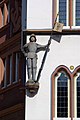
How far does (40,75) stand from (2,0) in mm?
6175

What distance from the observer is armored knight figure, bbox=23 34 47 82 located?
28109 mm

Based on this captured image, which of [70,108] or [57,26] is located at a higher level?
[57,26]

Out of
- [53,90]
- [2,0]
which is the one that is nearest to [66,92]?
[53,90]

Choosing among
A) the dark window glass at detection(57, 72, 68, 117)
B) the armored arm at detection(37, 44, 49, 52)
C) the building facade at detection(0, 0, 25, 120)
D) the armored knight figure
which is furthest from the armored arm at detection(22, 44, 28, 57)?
the dark window glass at detection(57, 72, 68, 117)

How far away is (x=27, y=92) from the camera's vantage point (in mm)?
28141

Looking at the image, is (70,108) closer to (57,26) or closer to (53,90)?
(53,90)

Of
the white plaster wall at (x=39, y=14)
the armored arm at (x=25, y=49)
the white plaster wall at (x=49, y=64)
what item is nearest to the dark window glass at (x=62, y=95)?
the white plaster wall at (x=49, y=64)

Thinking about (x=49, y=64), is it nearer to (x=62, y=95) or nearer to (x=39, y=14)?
(x=62, y=95)

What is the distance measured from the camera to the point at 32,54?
28.2 metres

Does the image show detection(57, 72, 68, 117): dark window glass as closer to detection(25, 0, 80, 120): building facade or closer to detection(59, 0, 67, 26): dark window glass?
detection(25, 0, 80, 120): building facade

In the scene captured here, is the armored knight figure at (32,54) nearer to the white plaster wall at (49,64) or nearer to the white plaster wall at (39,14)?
the white plaster wall at (49,64)

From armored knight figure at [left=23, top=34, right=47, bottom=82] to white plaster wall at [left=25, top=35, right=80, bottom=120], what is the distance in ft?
0.65

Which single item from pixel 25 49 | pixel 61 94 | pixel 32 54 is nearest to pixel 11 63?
pixel 25 49

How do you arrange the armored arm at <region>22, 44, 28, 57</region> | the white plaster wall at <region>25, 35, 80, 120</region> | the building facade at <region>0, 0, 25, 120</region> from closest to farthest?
1. the white plaster wall at <region>25, 35, 80, 120</region>
2. the armored arm at <region>22, 44, 28, 57</region>
3. the building facade at <region>0, 0, 25, 120</region>
